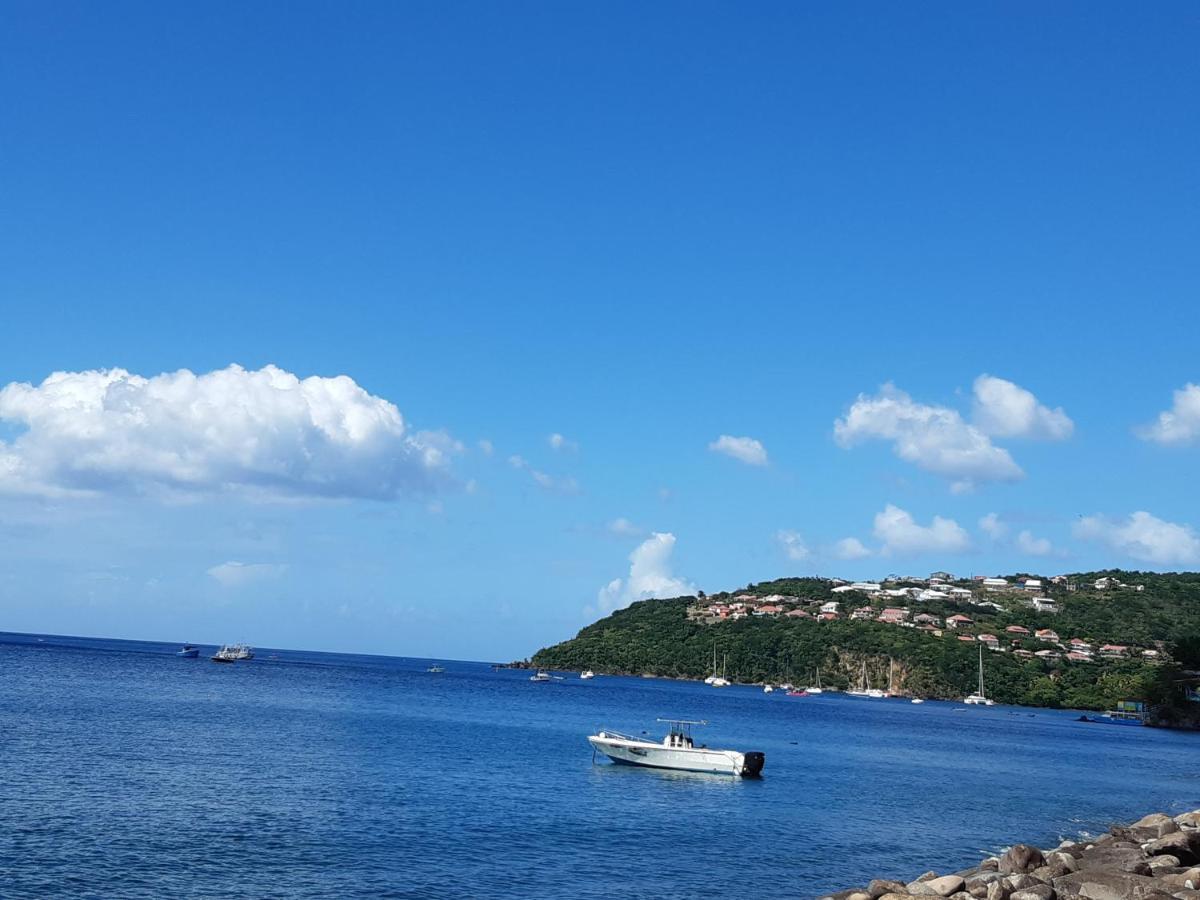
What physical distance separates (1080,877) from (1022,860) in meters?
2.75

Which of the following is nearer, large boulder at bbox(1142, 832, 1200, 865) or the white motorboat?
large boulder at bbox(1142, 832, 1200, 865)

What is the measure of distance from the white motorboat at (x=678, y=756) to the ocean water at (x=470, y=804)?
0.99 meters

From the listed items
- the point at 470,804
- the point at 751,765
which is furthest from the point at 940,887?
the point at 751,765

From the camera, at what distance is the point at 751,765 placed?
58.4m

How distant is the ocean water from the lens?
95.6 feet

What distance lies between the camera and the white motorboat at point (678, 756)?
192 feet

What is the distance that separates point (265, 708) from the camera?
8869 cm

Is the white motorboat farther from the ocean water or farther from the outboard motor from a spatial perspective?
the ocean water

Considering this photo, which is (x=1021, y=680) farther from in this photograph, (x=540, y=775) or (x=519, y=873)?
(x=519, y=873)

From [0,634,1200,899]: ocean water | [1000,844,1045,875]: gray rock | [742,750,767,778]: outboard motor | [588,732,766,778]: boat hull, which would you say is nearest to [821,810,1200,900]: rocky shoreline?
[1000,844,1045,875]: gray rock

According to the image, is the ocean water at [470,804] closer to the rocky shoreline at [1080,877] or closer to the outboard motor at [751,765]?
the outboard motor at [751,765]

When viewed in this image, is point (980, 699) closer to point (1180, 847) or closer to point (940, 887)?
point (1180, 847)

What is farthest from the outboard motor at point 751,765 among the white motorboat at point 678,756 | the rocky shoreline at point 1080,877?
the rocky shoreline at point 1080,877

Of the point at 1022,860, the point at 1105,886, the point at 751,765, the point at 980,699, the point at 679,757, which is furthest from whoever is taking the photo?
the point at 980,699
